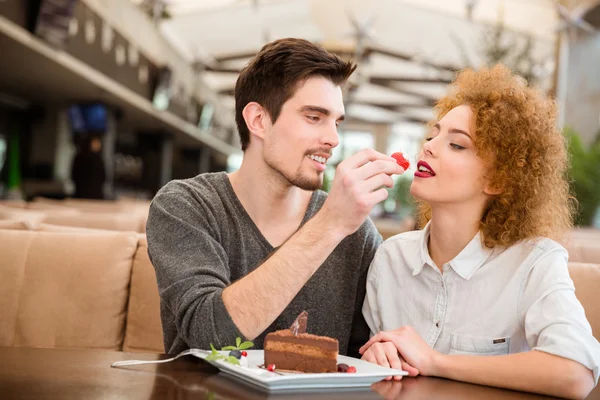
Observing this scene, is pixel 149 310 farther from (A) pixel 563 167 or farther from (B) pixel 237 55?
(B) pixel 237 55

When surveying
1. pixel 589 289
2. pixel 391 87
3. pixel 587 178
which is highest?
pixel 391 87

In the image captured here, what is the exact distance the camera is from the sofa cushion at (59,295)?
86.8 inches

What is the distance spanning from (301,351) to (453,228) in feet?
2.31

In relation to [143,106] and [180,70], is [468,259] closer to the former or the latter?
[143,106]

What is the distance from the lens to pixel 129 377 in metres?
1.23

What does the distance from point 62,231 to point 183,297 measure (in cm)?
112

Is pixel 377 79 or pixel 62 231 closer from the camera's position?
pixel 62 231

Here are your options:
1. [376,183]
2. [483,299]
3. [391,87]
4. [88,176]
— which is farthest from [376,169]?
[391,87]

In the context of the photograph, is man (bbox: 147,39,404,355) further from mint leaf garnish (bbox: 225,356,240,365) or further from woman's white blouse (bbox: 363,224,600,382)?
mint leaf garnish (bbox: 225,356,240,365)

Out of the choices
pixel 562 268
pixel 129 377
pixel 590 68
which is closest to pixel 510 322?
pixel 562 268

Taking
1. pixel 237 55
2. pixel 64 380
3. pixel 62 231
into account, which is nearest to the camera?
pixel 64 380

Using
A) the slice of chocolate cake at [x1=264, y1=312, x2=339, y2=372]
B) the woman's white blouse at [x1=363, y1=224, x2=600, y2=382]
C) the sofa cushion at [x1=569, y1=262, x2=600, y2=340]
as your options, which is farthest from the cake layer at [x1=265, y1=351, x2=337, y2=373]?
the sofa cushion at [x1=569, y1=262, x2=600, y2=340]

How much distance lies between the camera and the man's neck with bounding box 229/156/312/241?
1.96 metres

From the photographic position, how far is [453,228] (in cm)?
181
